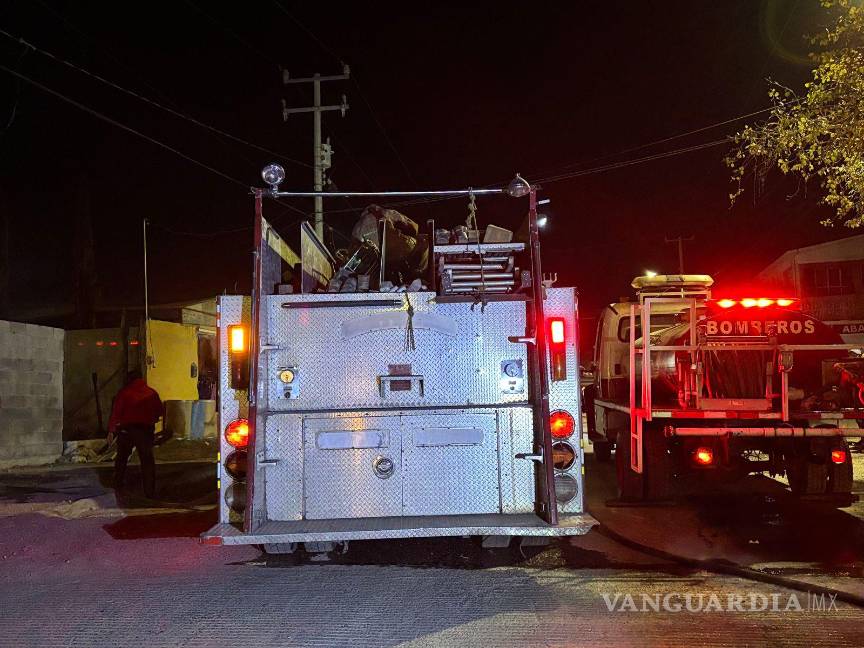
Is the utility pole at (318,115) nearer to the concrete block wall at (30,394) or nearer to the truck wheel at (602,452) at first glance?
the concrete block wall at (30,394)

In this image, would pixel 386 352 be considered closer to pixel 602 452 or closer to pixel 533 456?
pixel 533 456

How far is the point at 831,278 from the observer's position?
105 ft

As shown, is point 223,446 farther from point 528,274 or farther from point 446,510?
point 528,274

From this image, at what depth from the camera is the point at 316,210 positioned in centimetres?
1994

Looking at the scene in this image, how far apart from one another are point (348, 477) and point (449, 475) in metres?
0.77

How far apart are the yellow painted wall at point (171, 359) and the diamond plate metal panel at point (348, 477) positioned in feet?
36.0

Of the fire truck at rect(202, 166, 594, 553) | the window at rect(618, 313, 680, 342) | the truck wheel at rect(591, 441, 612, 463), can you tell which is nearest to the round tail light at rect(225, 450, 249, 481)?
the fire truck at rect(202, 166, 594, 553)

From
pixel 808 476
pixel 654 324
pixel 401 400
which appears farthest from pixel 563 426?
pixel 654 324

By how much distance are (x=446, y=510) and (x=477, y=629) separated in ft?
3.26

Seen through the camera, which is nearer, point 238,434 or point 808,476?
point 238,434

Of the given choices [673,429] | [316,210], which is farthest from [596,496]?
[316,210]

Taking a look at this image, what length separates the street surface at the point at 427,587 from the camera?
4.49m

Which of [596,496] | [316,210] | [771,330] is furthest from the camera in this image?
[316,210]

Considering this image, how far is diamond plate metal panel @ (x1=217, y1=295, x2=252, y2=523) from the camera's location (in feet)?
17.6
